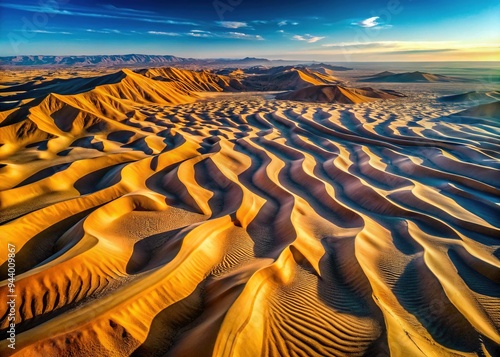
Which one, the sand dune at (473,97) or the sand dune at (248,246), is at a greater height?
the sand dune at (248,246)

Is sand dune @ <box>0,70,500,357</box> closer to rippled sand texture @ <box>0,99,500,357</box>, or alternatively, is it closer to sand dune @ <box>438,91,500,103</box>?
rippled sand texture @ <box>0,99,500,357</box>

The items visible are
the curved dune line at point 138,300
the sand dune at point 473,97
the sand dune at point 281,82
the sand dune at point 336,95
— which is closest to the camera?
the curved dune line at point 138,300

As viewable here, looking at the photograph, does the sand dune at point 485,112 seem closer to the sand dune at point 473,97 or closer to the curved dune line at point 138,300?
the sand dune at point 473,97

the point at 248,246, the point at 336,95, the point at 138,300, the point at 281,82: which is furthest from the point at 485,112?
the point at 281,82

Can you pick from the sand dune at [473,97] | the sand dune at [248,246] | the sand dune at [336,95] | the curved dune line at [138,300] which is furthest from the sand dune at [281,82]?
the curved dune line at [138,300]

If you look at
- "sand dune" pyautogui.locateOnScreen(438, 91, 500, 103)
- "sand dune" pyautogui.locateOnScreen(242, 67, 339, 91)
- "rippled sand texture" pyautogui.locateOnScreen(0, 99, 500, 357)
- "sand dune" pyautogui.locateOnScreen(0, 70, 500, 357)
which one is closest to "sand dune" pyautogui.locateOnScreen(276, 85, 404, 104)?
"sand dune" pyautogui.locateOnScreen(438, 91, 500, 103)
